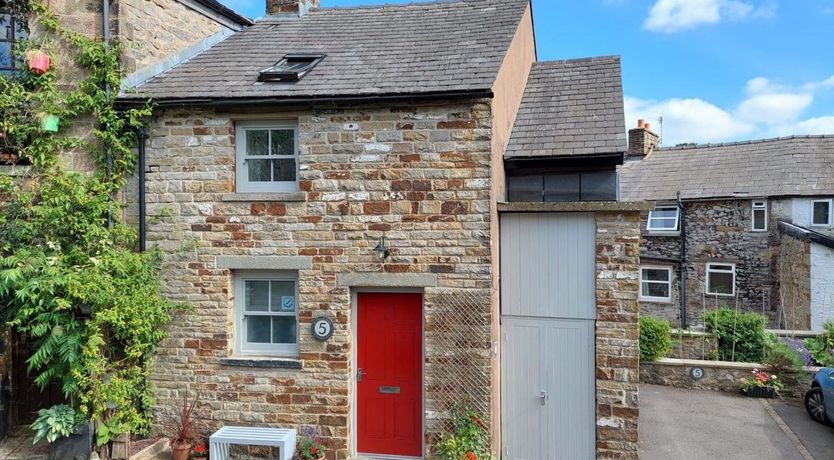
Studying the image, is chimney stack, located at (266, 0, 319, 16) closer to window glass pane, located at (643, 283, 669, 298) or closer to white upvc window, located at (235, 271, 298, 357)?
white upvc window, located at (235, 271, 298, 357)

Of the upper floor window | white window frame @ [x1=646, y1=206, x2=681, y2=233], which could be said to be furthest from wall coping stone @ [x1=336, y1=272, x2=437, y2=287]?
white window frame @ [x1=646, y1=206, x2=681, y2=233]

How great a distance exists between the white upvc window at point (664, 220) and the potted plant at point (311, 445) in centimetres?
1553

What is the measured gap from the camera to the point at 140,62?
780cm

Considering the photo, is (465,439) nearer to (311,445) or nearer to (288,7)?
(311,445)

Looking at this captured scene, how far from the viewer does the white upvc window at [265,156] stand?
7.33m

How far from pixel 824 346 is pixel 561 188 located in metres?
8.26

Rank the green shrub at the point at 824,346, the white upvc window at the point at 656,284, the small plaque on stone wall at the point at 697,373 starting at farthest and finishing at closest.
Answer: the white upvc window at the point at 656,284
the small plaque on stone wall at the point at 697,373
the green shrub at the point at 824,346

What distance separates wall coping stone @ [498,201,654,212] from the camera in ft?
22.9

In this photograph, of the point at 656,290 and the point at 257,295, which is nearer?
the point at 257,295

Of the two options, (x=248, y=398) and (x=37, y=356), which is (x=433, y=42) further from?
(x=37, y=356)

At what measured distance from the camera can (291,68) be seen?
8.02 m

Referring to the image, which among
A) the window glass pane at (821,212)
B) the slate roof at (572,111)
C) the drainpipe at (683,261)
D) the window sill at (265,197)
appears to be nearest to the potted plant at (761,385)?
the slate roof at (572,111)

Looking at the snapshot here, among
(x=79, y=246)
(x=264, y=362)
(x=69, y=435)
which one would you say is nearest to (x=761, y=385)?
(x=264, y=362)

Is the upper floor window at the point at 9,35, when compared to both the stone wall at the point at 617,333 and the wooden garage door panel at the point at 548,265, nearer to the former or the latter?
the wooden garage door panel at the point at 548,265
